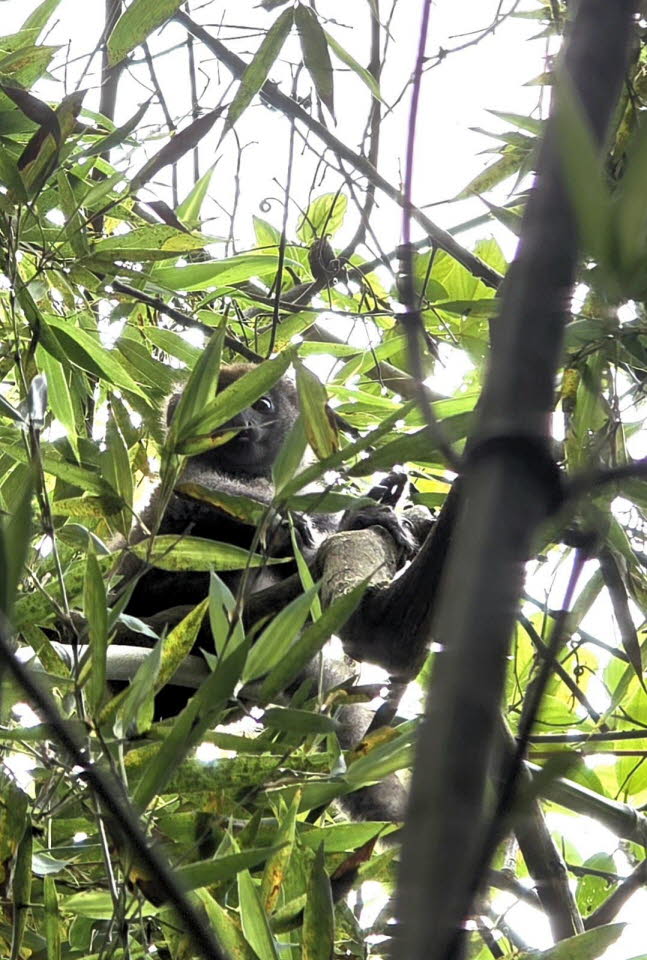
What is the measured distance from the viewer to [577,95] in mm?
464

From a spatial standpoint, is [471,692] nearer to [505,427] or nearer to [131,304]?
[505,427]

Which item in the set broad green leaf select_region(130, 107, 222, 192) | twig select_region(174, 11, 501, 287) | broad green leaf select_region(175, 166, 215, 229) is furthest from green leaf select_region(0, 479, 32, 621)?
broad green leaf select_region(175, 166, 215, 229)

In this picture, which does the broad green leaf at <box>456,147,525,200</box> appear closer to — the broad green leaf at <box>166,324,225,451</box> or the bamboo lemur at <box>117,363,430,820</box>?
the bamboo lemur at <box>117,363,430,820</box>

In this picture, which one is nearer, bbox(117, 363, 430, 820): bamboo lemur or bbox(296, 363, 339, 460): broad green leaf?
bbox(296, 363, 339, 460): broad green leaf

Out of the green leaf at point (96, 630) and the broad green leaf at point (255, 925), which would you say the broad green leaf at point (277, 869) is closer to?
the broad green leaf at point (255, 925)

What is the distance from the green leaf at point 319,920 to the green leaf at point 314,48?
41.8 inches

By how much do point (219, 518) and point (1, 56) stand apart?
1.30 meters

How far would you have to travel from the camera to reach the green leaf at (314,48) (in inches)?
63.4

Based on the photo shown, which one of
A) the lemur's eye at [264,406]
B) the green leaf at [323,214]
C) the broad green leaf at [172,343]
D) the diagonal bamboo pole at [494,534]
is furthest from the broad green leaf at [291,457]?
the lemur's eye at [264,406]

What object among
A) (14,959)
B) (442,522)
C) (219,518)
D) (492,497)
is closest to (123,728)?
(14,959)

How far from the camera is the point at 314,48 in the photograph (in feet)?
5.30

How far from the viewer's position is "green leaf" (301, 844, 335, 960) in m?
1.09

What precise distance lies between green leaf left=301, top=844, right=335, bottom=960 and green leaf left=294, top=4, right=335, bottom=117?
1.06 metres

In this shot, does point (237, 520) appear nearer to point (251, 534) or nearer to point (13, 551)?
point (251, 534)
